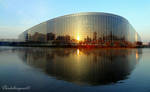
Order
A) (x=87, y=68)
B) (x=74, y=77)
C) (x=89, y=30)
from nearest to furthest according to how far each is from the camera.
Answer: (x=74, y=77), (x=87, y=68), (x=89, y=30)

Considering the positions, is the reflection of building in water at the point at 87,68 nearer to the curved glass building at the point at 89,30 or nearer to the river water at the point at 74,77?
the river water at the point at 74,77

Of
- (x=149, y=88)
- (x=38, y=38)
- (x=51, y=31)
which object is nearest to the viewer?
(x=149, y=88)

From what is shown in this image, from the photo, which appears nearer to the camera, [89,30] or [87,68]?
[87,68]

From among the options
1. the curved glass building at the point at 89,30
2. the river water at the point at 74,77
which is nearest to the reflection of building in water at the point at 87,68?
the river water at the point at 74,77

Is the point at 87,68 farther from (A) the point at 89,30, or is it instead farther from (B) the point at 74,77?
(A) the point at 89,30

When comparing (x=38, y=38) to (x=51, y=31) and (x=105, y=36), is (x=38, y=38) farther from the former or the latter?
(x=105, y=36)

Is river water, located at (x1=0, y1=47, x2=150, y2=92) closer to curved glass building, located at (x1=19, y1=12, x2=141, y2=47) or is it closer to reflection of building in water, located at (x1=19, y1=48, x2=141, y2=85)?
reflection of building in water, located at (x1=19, y1=48, x2=141, y2=85)

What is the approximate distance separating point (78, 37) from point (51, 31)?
79.2 ft

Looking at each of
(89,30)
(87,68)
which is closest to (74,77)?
(87,68)

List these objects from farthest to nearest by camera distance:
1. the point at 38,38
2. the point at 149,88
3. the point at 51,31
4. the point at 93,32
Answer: the point at 38,38 → the point at 51,31 → the point at 93,32 → the point at 149,88

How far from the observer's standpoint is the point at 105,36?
219 feet

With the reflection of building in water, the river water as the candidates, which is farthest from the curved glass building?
the river water

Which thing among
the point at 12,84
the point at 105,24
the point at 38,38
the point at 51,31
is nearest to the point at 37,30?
the point at 38,38

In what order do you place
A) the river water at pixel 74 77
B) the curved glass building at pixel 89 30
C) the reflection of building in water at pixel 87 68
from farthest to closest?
the curved glass building at pixel 89 30, the reflection of building in water at pixel 87 68, the river water at pixel 74 77
